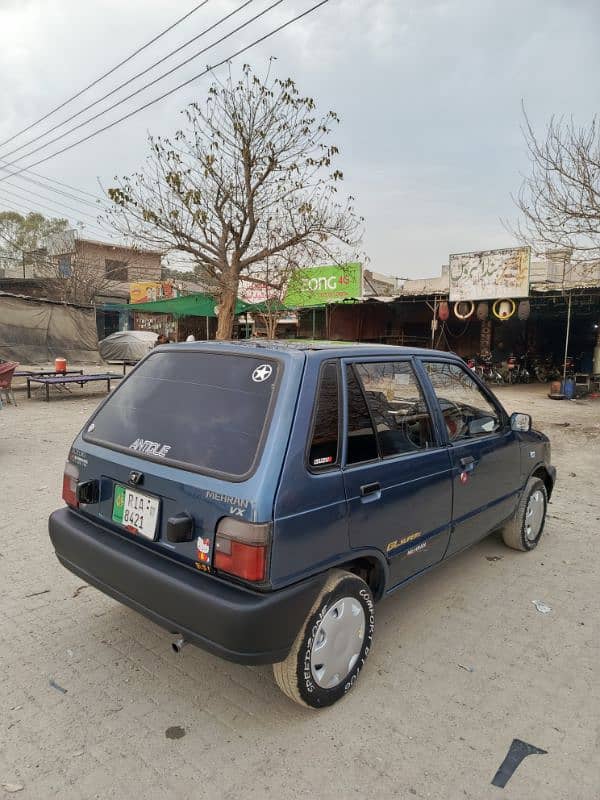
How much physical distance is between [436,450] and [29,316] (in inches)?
600

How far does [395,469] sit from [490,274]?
1482cm

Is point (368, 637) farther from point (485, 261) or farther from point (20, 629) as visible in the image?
point (485, 261)

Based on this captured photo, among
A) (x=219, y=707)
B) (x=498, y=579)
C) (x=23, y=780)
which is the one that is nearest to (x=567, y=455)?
(x=498, y=579)

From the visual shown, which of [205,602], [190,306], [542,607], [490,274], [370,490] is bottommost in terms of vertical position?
[542,607]

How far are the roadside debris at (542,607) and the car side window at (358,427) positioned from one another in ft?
5.76

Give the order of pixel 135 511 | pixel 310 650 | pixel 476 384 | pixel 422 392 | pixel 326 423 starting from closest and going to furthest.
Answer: pixel 310 650, pixel 326 423, pixel 135 511, pixel 422 392, pixel 476 384

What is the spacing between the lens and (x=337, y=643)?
7.68 ft

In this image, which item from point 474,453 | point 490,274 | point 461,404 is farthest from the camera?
point 490,274

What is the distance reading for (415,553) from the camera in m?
2.80

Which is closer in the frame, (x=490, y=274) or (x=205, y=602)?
(x=205, y=602)

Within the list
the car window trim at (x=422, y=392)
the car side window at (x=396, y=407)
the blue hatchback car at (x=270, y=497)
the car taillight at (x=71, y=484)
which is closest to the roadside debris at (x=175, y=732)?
the blue hatchback car at (x=270, y=497)

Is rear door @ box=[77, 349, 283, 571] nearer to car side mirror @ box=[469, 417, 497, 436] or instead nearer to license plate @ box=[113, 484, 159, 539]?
license plate @ box=[113, 484, 159, 539]

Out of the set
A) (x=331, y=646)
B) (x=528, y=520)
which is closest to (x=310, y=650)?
(x=331, y=646)

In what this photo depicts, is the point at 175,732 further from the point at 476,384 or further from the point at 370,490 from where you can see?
the point at 476,384
